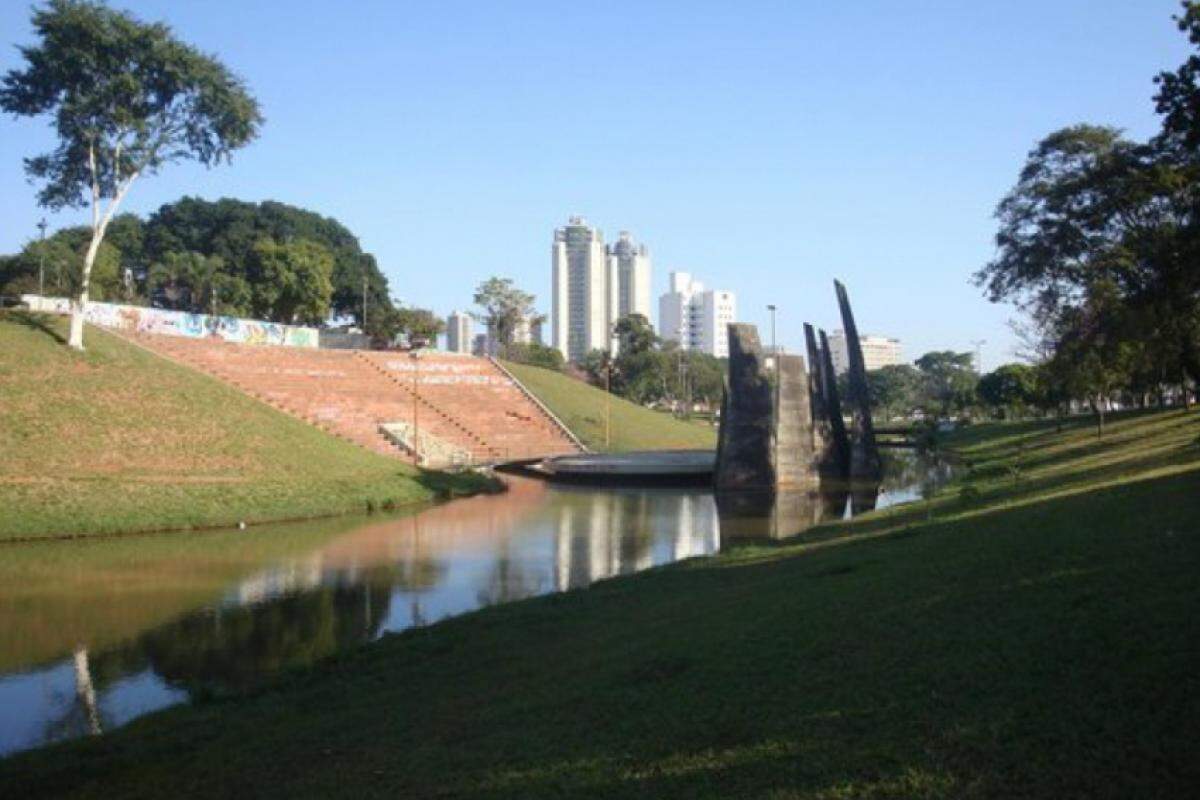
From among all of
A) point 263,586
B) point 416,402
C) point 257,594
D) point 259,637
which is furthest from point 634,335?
point 259,637

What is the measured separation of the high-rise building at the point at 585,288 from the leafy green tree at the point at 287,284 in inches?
3646

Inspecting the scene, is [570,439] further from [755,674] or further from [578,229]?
[578,229]

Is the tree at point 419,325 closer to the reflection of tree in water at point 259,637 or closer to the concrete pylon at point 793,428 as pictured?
the concrete pylon at point 793,428

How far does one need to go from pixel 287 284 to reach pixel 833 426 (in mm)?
43460

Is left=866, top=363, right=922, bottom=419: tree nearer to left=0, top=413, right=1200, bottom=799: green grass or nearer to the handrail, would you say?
the handrail

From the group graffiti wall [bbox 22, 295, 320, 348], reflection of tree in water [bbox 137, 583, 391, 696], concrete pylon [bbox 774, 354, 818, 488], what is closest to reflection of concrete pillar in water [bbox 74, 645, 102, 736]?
reflection of tree in water [bbox 137, 583, 391, 696]

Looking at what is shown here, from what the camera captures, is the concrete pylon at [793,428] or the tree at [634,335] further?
the tree at [634,335]

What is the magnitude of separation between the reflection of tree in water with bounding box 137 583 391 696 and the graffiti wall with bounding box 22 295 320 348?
33.6 meters

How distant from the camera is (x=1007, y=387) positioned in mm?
85188

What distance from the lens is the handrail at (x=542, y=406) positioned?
5647 cm

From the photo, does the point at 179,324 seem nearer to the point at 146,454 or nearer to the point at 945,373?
the point at 146,454

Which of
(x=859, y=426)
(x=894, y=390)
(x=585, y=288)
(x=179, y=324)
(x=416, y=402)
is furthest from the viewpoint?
(x=585, y=288)

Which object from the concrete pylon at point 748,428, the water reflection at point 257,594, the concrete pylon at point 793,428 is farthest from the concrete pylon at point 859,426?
the water reflection at point 257,594

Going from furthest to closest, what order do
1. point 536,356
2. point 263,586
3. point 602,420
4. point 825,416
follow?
point 536,356, point 602,420, point 825,416, point 263,586
